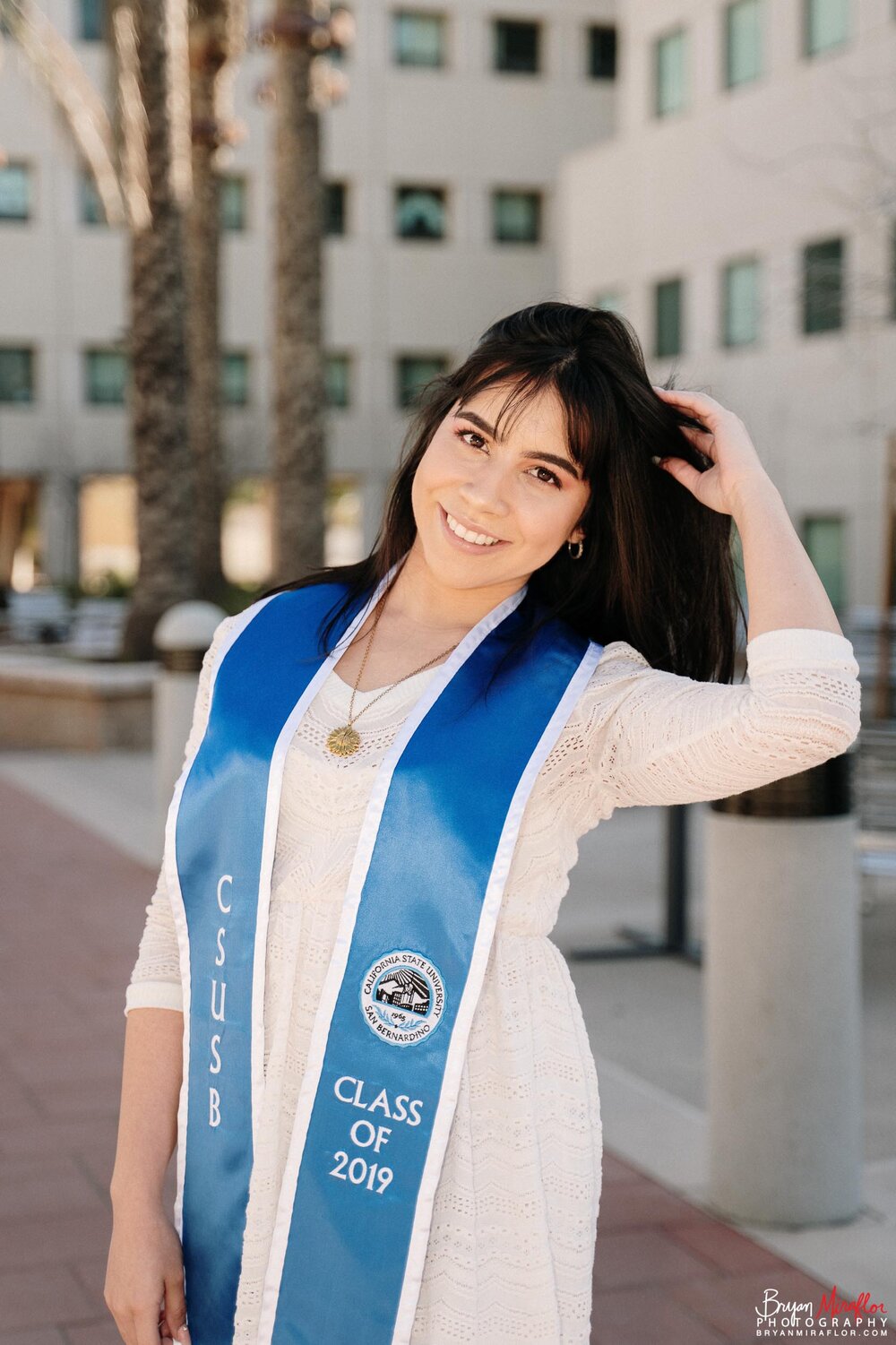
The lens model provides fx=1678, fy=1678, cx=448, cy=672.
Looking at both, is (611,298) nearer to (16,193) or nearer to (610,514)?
(16,193)

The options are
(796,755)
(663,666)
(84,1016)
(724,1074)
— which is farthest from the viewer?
(84,1016)

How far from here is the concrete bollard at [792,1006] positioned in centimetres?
378

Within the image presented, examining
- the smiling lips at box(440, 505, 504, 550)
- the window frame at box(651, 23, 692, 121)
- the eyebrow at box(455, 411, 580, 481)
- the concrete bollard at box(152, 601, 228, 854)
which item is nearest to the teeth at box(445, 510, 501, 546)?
the smiling lips at box(440, 505, 504, 550)

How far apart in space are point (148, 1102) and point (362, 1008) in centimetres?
32

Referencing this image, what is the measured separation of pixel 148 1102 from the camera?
2.06 meters

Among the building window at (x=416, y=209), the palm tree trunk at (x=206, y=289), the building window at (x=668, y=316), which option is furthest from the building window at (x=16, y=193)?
the palm tree trunk at (x=206, y=289)

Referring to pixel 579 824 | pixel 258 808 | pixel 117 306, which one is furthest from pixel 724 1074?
pixel 117 306

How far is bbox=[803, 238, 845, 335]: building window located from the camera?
69.4ft

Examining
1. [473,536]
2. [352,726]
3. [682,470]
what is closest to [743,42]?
[682,470]

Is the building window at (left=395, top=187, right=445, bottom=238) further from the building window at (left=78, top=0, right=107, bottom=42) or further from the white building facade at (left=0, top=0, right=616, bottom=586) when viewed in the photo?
the building window at (left=78, top=0, right=107, bottom=42)

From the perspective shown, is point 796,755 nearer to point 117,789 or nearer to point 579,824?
point 579,824

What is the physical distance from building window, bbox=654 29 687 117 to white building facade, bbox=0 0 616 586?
11734mm

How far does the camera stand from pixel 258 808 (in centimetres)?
200

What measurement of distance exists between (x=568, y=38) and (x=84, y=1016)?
118ft
